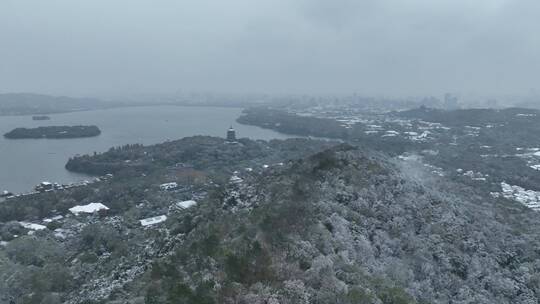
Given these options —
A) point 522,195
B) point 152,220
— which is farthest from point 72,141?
point 522,195

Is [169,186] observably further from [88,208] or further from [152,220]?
[152,220]

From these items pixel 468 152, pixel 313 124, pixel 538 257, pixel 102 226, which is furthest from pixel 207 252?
pixel 313 124

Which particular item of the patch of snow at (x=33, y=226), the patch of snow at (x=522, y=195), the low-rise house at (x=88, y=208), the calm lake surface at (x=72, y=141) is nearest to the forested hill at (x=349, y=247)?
the patch of snow at (x=522, y=195)

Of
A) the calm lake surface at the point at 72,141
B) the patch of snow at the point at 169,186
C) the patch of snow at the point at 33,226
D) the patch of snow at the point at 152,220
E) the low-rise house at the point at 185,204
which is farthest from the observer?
the calm lake surface at the point at 72,141

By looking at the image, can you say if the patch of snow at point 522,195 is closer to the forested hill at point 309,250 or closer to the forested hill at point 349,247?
the forested hill at point 309,250

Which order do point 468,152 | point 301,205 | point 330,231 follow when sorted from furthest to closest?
point 468,152, point 301,205, point 330,231

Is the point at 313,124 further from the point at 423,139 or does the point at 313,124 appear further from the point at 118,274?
the point at 118,274
